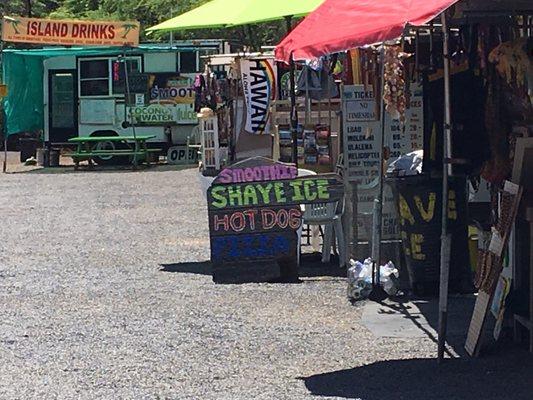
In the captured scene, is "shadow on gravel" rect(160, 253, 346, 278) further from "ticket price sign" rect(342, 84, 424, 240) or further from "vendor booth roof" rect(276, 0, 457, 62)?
"vendor booth roof" rect(276, 0, 457, 62)

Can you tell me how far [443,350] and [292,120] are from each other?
180 inches

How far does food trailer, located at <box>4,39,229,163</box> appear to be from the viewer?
80.4 ft

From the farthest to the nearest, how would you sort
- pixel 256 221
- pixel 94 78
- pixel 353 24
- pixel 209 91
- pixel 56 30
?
pixel 94 78, pixel 56 30, pixel 209 91, pixel 256 221, pixel 353 24

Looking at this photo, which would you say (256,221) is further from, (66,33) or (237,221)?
(66,33)

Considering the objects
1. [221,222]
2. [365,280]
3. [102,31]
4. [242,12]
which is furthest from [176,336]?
[102,31]

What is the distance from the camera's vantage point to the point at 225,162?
12.7 m

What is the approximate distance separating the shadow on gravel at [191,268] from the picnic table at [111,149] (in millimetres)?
13120

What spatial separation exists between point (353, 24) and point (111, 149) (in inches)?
755

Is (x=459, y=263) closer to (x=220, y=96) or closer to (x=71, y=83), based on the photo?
(x=220, y=96)

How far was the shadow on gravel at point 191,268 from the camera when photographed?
10.9 metres

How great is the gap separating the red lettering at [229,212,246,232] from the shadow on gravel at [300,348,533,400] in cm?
319

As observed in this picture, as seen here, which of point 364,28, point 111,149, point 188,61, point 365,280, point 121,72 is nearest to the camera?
point 364,28

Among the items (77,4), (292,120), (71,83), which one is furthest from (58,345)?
(77,4)

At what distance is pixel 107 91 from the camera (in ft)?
81.6
